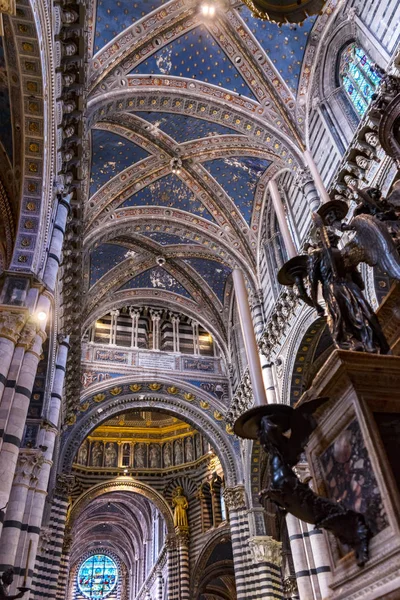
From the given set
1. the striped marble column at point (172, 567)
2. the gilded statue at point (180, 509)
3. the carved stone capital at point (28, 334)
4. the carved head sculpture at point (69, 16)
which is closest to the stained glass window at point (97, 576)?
the striped marble column at point (172, 567)

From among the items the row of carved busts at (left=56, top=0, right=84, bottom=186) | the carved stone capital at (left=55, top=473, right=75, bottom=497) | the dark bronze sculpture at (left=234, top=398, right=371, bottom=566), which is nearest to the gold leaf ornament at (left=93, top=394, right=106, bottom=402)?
the carved stone capital at (left=55, top=473, right=75, bottom=497)

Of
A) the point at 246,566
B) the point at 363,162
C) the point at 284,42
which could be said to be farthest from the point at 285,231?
the point at 246,566

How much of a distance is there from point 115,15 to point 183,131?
3.36 m

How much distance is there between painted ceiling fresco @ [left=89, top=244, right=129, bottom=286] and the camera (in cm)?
1644

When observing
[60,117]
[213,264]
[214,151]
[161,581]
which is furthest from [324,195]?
[161,581]

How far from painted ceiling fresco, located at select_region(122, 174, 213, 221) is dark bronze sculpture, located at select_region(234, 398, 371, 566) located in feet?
42.4

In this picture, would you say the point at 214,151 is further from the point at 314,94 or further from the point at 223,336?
the point at 223,336

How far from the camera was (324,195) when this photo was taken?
4.93m

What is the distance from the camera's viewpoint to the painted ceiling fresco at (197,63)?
12102 millimetres

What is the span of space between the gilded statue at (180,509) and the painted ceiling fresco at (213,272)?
29.7 ft

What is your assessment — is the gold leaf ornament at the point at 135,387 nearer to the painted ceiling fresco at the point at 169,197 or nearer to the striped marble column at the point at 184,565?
the painted ceiling fresco at the point at 169,197

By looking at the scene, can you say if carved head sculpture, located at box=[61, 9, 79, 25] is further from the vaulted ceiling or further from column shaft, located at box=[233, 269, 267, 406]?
column shaft, located at box=[233, 269, 267, 406]

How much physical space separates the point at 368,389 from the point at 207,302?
1605cm

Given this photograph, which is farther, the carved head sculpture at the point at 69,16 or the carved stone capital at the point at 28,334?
the carved head sculpture at the point at 69,16
